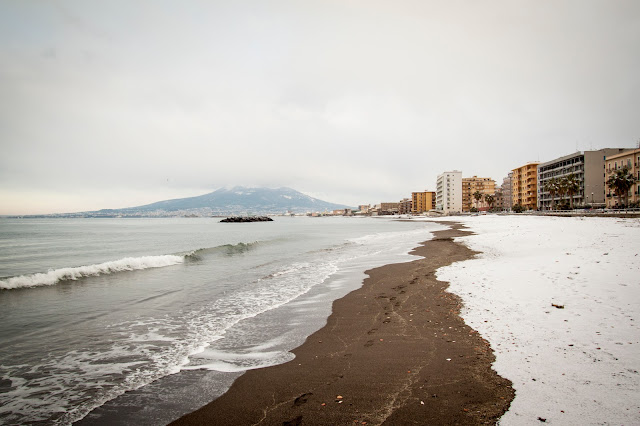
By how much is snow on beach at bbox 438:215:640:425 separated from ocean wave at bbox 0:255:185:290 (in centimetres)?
1968

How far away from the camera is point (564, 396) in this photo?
14.5 feet

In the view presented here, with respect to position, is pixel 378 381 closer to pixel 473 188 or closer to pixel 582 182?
pixel 582 182

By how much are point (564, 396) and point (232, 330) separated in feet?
24.3

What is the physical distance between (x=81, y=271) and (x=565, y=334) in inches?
888

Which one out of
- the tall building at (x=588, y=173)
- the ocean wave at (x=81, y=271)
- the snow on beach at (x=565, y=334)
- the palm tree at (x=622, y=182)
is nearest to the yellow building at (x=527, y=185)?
the tall building at (x=588, y=173)

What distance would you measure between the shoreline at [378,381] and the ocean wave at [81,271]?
53.7 ft

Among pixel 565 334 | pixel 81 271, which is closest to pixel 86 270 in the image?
pixel 81 271

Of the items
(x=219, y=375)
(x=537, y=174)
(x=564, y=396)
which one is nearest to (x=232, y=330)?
(x=219, y=375)

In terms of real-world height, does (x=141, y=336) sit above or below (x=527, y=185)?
below

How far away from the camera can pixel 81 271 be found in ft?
60.4

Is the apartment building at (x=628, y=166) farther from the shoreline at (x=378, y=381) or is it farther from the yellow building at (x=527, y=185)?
the shoreline at (x=378, y=381)

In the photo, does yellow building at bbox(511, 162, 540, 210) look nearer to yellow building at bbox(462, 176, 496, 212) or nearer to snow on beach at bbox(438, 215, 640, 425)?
yellow building at bbox(462, 176, 496, 212)

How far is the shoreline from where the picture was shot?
447 centimetres

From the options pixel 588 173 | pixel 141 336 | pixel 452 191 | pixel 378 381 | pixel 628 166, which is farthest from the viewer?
pixel 452 191
